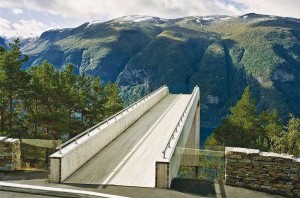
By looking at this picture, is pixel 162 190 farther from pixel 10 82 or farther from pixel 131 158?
pixel 10 82

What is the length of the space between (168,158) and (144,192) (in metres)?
1.65

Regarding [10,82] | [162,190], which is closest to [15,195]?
[162,190]

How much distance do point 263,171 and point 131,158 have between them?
19.7 feet

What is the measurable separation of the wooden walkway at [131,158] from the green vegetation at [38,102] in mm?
11773

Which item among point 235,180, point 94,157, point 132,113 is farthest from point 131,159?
point 132,113

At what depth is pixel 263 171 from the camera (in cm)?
1315

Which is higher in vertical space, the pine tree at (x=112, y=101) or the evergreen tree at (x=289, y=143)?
the pine tree at (x=112, y=101)

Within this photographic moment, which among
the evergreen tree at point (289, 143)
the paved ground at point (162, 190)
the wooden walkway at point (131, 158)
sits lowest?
the evergreen tree at point (289, 143)

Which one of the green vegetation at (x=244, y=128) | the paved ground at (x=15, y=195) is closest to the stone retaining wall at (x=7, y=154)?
the paved ground at (x=15, y=195)

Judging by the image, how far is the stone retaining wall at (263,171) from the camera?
42.4ft

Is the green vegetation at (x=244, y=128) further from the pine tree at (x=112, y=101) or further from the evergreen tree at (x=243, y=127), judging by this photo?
the pine tree at (x=112, y=101)

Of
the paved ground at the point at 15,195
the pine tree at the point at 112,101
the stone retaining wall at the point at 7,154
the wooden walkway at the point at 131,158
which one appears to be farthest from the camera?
the pine tree at the point at 112,101

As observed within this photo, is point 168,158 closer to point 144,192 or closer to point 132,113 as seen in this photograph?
point 144,192

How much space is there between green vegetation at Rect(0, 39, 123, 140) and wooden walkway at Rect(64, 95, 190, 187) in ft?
38.6
